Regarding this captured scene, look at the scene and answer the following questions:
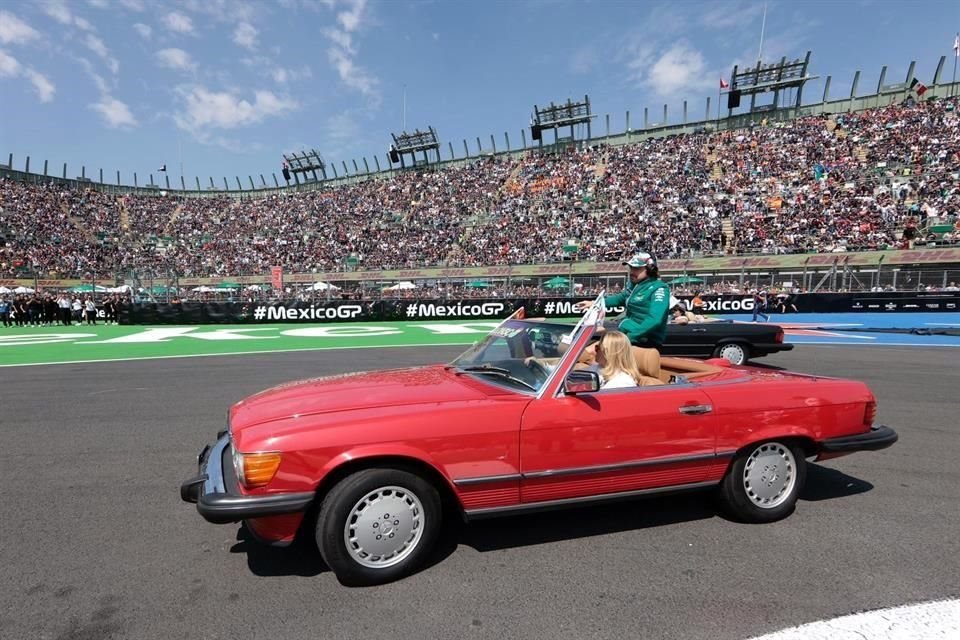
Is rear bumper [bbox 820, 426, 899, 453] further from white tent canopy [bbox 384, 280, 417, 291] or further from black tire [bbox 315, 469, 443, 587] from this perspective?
white tent canopy [bbox 384, 280, 417, 291]

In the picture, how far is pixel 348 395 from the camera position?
3.03 metres

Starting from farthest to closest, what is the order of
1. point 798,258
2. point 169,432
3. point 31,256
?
point 31,256 < point 798,258 < point 169,432

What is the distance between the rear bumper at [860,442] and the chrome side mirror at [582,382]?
5.91 ft

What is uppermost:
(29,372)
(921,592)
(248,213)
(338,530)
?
(248,213)

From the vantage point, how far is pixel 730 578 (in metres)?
2.68

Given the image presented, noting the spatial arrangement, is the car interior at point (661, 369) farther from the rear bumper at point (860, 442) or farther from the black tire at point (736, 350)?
the black tire at point (736, 350)

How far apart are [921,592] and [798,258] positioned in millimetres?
28813

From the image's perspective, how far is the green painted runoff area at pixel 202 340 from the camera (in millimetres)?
12190

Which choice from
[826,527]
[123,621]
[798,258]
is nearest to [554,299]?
[798,258]

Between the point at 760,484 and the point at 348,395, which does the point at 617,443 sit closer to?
the point at 760,484

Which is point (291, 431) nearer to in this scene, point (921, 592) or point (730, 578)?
point (730, 578)

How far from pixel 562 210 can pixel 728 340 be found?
112 feet

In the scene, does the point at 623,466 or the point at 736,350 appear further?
the point at 736,350

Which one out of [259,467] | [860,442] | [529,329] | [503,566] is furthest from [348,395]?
[860,442]
